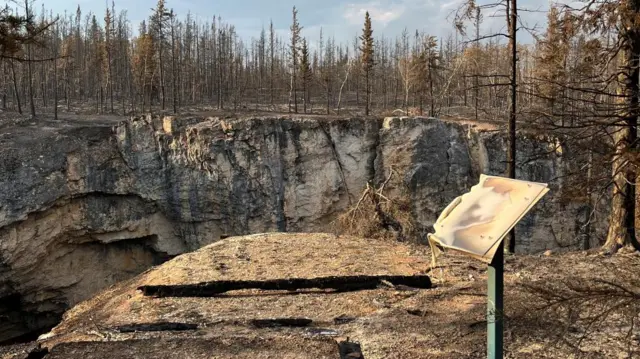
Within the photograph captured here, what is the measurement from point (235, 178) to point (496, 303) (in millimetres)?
19212

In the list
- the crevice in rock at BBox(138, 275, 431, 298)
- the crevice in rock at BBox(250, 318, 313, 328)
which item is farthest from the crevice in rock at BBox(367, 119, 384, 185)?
the crevice in rock at BBox(250, 318, 313, 328)

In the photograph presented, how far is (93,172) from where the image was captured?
20.5 metres

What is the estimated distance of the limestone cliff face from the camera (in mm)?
20984

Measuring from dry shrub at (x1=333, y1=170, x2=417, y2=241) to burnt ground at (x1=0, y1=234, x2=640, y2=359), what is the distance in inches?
95.1

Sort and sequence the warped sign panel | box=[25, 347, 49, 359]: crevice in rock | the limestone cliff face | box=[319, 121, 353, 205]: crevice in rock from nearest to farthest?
the warped sign panel
box=[25, 347, 49, 359]: crevice in rock
the limestone cliff face
box=[319, 121, 353, 205]: crevice in rock

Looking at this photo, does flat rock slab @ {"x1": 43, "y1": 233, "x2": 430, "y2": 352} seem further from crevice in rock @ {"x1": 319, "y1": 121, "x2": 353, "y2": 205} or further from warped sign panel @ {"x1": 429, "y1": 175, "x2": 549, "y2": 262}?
crevice in rock @ {"x1": 319, "y1": 121, "x2": 353, "y2": 205}

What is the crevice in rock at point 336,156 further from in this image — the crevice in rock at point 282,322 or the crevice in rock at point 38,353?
the crevice in rock at point 38,353

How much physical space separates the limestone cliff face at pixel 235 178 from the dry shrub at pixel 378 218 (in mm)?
8653

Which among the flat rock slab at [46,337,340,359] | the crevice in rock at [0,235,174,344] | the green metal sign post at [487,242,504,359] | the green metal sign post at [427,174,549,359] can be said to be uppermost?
the green metal sign post at [427,174,549,359]

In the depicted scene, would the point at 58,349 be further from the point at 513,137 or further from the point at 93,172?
the point at 93,172

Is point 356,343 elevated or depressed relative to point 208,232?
elevated

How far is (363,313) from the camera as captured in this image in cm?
627

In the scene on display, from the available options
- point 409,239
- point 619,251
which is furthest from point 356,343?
point 409,239

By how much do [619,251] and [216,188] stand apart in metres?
16.8
